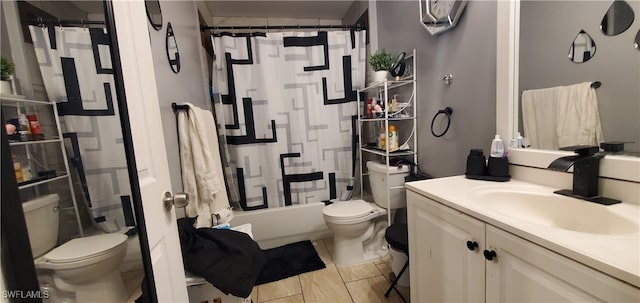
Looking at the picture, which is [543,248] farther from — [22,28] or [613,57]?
[22,28]

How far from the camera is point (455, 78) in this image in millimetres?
1489

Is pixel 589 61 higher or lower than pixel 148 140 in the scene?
higher

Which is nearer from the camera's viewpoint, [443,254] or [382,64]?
[443,254]

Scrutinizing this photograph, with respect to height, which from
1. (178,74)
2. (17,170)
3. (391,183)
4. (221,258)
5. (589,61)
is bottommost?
(221,258)

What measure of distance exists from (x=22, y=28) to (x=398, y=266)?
2.01m

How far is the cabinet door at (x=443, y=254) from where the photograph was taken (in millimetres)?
865

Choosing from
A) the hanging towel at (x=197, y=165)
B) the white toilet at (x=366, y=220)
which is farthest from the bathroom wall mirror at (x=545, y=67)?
the hanging towel at (x=197, y=165)

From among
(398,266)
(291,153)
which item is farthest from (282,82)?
(398,266)

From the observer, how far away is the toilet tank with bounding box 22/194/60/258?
0.38 m

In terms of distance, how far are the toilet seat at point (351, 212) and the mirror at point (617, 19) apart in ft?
5.13

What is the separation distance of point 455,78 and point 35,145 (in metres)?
1.74

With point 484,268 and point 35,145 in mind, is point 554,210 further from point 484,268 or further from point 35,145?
point 35,145

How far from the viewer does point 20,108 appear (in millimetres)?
391

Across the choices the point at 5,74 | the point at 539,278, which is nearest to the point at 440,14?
the point at 539,278
